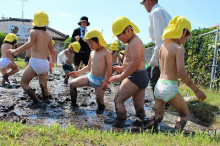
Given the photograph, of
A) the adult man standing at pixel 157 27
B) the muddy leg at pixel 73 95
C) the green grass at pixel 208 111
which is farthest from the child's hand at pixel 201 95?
the muddy leg at pixel 73 95

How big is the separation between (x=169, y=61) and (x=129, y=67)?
640 millimetres

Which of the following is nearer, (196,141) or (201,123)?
(196,141)

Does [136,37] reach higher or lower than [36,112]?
higher

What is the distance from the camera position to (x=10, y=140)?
2.19 meters

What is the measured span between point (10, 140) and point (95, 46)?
2512mm

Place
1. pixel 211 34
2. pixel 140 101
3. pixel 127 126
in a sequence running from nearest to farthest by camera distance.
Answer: pixel 127 126 < pixel 140 101 < pixel 211 34

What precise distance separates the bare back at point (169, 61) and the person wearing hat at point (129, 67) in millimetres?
456

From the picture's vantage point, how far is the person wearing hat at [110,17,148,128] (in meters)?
3.41

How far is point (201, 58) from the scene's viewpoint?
7.87 metres

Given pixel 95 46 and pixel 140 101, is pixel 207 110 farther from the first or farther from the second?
pixel 95 46

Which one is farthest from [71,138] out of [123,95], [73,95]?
[73,95]

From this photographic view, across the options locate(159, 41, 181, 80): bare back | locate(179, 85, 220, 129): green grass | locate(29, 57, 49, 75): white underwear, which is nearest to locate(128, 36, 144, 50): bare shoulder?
locate(159, 41, 181, 80): bare back

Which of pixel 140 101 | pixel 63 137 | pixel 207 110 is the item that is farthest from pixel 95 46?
pixel 207 110

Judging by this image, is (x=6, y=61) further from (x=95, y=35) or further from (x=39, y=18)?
(x=95, y=35)
